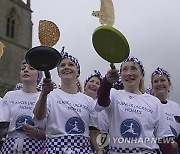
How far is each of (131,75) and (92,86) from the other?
183cm

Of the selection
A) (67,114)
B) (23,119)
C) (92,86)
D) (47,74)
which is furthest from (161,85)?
(47,74)

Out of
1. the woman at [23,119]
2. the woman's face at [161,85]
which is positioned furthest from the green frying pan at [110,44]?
the woman's face at [161,85]

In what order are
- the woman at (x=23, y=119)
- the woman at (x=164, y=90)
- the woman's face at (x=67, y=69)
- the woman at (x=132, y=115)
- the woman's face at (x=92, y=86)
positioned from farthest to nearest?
the woman's face at (x=92, y=86) < the woman at (x=164, y=90) < the woman at (x=23, y=119) < the woman's face at (x=67, y=69) < the woman at (x=132, y=115)

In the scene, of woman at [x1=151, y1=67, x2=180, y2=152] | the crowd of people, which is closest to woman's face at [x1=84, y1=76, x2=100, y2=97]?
woman at [x1=151, y1=67, x2=180, y2=152]

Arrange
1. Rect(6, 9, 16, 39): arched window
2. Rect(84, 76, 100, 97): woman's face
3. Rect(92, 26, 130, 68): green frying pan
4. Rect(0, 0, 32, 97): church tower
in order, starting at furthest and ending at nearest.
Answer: Rect(6, 9, 16, 39): arched window
Rect(0, 0, 32, 97): church tower
Rect(84, 76, 100, 97): woman's face
Rect(92, 26, 130, 68): green frying pan

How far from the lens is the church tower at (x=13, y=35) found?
33781 millimetres

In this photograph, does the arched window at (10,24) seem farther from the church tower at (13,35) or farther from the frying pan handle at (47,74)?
the frying pan handle at (47,74)

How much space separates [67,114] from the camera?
3.79 m

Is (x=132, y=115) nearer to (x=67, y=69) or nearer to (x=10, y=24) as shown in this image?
(x=67, y=69)

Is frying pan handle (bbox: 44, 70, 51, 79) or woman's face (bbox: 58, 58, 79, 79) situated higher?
woman's face (bbox: 58, 58, 79, 79)

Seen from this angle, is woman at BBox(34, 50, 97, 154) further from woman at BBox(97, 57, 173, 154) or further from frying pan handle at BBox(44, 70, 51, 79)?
woman at BBox(97, 57, 173, 154)

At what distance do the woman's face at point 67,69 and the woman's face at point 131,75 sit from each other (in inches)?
22.7

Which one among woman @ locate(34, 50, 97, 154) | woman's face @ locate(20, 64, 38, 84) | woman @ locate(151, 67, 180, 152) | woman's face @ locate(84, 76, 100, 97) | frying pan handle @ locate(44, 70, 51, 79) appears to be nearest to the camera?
frying pan handle @ locate(44, 70, 51, 79)

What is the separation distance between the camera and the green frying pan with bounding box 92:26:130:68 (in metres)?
3.06
